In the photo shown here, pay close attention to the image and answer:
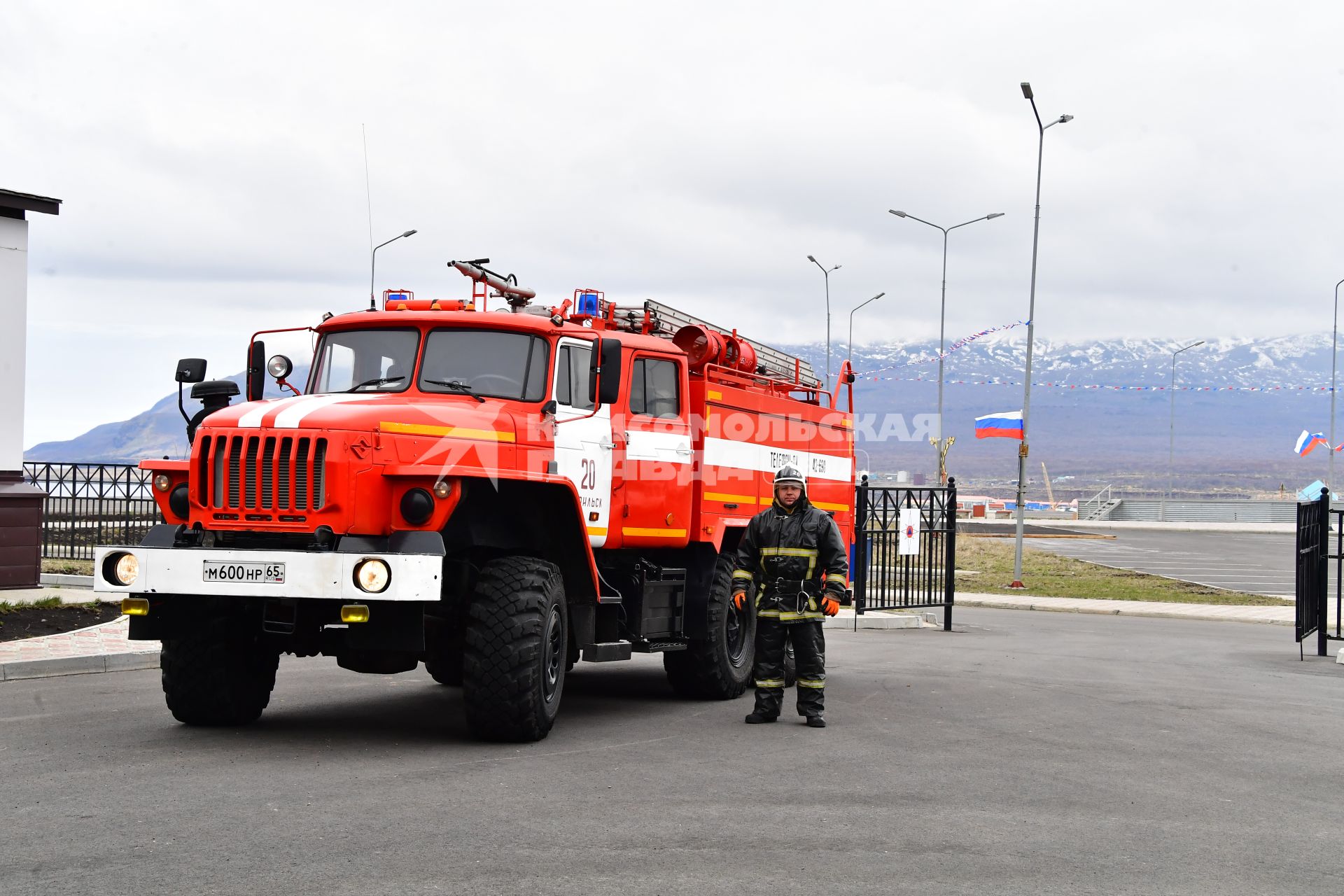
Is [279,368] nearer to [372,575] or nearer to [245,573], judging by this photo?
[245,573]

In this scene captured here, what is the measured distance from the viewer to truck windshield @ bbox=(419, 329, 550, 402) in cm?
1046

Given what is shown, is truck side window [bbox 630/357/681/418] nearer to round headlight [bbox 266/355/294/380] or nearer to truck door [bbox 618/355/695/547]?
truck door [bbox 618/355/695/547]

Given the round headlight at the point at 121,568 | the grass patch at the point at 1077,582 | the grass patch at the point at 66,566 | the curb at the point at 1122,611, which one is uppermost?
the round headlight at the point at 121,568

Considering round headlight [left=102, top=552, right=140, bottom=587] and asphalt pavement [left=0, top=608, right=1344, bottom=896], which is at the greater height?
round headlight [left=102, top=552, right=140, bottom=587]

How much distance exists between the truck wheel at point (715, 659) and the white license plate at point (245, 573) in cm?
431

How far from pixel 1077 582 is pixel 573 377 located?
22.8m

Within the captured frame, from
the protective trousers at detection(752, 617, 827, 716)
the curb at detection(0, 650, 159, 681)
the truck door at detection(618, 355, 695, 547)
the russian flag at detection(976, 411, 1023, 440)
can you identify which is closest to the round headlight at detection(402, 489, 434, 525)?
the truck door at detection(618, 355, 695, 547)

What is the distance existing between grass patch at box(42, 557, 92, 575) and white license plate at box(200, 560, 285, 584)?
1543cm

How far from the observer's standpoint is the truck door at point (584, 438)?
10.6 meters

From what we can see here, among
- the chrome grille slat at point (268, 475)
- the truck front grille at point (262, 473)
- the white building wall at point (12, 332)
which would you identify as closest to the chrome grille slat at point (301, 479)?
the truck front grille at point (262, 473)

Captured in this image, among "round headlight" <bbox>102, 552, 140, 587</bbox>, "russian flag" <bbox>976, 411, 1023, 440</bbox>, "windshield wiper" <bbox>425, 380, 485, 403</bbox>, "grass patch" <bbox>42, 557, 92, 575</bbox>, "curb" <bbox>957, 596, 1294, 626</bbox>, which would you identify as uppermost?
"russian flag" <bbox>976, 411, 1023, 440</bbox>

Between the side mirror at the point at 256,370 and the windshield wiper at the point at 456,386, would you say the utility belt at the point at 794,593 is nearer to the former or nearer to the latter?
the windshield wiper at the point at 456,386

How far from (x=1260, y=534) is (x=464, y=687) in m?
58.3

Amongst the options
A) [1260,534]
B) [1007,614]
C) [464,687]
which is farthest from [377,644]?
[1260,534]
